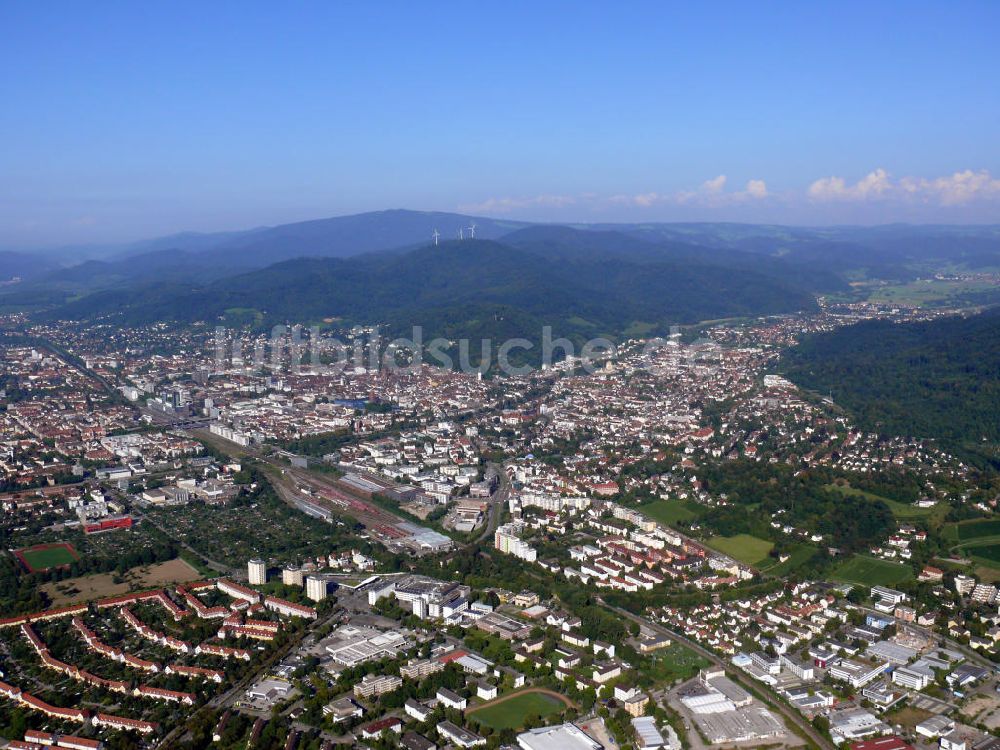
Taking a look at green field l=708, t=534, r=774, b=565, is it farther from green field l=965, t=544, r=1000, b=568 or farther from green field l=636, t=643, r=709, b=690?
green field l=636, t=643, r=709, b=690

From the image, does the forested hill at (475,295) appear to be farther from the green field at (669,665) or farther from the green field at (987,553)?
the green field at (669,665)

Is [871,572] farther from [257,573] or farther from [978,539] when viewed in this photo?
[257,573]

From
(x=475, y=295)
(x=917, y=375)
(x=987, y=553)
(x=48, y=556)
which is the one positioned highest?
(x=475, y=295)

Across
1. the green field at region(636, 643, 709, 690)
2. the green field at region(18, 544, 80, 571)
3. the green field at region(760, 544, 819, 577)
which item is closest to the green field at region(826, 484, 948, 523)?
the green field at region(760, 544, 819, 577)

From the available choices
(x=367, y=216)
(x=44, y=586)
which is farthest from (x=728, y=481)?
(x=367, y=216)

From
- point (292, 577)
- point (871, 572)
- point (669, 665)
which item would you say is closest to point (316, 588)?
point (292, 577)

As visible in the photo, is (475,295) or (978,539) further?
(475,295)
